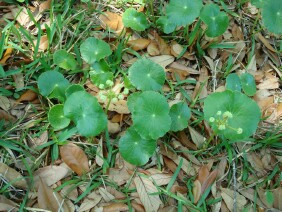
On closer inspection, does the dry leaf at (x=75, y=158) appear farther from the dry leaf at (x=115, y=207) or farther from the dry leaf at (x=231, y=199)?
the dry leaf at (x=231, y=199)

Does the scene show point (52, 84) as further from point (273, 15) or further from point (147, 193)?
point (273, 15)

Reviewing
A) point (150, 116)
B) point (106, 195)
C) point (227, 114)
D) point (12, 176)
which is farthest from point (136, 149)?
point (12, 176)

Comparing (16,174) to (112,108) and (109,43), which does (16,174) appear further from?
(109,43)

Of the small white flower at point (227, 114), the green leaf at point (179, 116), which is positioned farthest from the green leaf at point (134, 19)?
the small white flower at point (227, 114)

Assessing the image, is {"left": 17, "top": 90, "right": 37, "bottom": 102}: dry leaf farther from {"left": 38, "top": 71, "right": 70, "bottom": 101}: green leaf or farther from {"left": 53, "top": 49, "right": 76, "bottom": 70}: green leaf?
{"left": 53, "top": 49, "right": 76, "bottom": 70}: green leaf

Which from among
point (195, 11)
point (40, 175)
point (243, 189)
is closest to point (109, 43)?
point (195, 11)

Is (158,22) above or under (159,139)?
above
